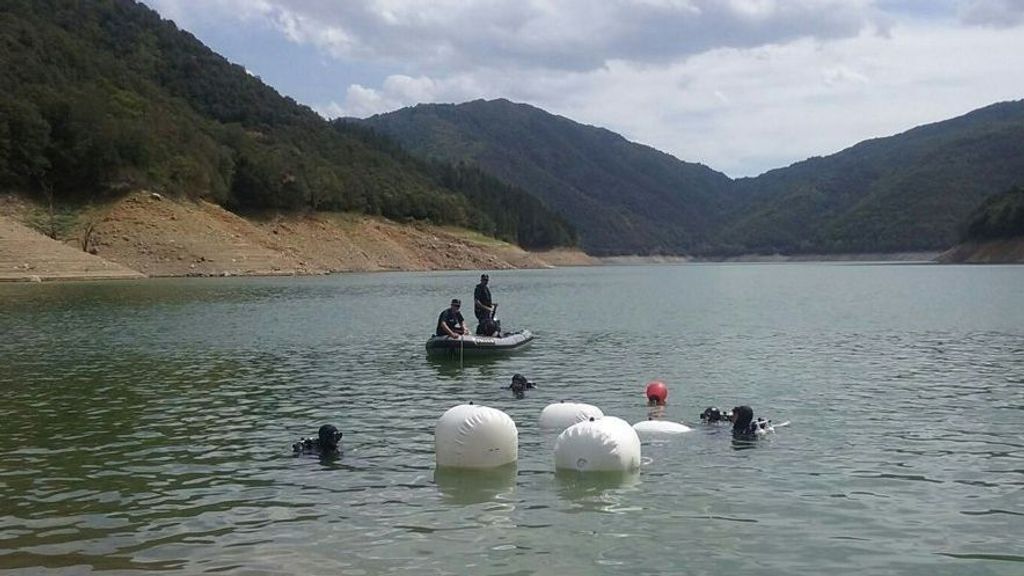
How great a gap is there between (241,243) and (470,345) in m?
85.6

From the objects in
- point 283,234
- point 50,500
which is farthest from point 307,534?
point 283,234

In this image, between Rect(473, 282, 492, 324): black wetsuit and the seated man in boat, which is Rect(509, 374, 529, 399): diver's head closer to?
the seated man in boat

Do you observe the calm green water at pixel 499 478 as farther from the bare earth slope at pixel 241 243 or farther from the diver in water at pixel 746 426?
the bare earth slope at pixel 241 243

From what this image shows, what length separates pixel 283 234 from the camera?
13550cm

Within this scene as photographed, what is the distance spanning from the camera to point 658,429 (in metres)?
19.0

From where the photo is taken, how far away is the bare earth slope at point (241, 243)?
99.4 metres

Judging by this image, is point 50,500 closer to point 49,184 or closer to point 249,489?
point 249,489

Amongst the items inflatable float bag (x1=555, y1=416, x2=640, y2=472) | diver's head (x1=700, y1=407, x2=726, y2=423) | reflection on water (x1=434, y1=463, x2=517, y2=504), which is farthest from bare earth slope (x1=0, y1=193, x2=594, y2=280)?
inflatable float bag (x1=555, y1=416, x2=640, y2=472)

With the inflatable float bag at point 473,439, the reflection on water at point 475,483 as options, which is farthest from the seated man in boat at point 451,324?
the reflection on water at point 475,483

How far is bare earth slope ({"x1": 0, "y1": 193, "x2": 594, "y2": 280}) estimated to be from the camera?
326 ft

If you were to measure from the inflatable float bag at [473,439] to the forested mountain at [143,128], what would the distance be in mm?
101929

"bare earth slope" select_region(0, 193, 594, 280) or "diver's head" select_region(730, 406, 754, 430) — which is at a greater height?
"bare earth slope" select_region(0, 193, 594, 280)

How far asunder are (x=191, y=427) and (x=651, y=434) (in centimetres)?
951

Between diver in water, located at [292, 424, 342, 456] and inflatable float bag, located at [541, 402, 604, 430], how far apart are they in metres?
4.43
